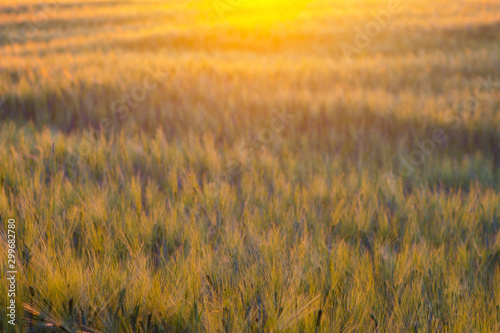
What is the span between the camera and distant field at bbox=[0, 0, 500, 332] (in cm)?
108

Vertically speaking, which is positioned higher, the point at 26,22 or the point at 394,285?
the point at 26,22

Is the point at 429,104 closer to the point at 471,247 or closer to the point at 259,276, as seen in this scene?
the point at 471,247

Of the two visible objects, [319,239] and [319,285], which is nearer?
[319,285]

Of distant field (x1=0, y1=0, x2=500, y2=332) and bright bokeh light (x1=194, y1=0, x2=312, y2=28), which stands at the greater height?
bright bokeh light (x1=194, y1=0, x2=312, y2=28)

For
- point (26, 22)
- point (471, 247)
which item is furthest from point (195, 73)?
point (26, 22)

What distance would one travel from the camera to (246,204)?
1.80m

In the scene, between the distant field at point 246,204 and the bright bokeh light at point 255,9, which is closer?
the distant field at point 246,204

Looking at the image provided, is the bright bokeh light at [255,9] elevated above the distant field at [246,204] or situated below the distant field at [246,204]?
above

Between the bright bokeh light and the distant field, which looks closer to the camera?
the distant field

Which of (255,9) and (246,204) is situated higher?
(255,9)

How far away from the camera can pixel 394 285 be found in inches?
48.5

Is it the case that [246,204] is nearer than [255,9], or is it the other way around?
[246,204]

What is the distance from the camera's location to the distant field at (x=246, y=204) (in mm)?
1084

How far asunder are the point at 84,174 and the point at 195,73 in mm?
3562
